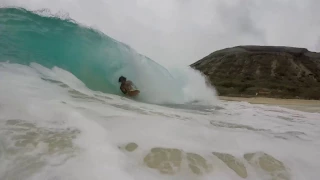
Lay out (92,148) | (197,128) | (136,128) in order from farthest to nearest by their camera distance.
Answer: (197,128) → (136,128) → (92,148)

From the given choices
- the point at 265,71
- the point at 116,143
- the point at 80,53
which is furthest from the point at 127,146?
the point at 265,71

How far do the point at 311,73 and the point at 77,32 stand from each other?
9046 cm

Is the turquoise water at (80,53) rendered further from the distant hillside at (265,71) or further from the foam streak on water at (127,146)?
the distant hillside at (265,71)

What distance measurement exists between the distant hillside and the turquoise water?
2077 inches

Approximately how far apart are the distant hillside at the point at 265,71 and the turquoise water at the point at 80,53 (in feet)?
173

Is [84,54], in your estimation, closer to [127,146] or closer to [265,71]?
[127,146]

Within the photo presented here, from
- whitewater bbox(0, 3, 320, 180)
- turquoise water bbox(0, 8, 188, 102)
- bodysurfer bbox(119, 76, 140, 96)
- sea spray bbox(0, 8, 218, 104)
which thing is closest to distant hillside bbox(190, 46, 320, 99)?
sea spray bbox(0, 8, 218, 104)

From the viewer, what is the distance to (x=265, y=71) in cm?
9331

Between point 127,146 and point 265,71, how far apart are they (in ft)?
307

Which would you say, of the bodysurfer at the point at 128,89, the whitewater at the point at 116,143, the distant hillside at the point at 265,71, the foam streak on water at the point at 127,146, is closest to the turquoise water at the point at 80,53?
the bodysurfer at the point at 128,89

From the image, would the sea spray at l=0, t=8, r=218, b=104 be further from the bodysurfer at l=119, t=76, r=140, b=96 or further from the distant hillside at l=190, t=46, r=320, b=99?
the distant hillside at l=190, t=46, r=320, b=99

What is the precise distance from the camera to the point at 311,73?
307 ft

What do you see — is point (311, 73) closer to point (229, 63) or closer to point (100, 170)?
point (229, 63)

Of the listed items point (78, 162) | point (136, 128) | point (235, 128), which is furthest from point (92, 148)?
point (235, 128)
